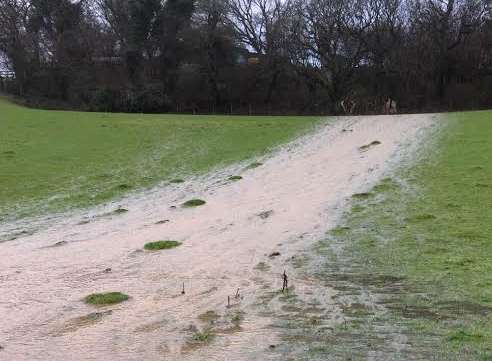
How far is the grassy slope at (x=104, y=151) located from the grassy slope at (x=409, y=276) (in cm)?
752

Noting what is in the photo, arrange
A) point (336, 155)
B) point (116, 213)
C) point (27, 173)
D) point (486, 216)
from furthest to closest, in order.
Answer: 1. point (336, 155)
2. point (27, 173)
3. point (116, 213)
4. point (486, 216)

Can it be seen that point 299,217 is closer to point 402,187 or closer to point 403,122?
point 402,187

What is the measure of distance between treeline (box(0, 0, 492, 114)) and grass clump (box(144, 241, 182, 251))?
35.2 m

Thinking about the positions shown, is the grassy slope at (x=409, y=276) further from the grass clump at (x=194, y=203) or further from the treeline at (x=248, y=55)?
the treeline at (x=248, y=55)

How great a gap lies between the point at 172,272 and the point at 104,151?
15263 millimetres

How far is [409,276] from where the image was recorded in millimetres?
6387

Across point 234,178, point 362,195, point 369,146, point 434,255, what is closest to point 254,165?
A: point 234,178

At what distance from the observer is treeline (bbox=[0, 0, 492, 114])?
45.9 metres

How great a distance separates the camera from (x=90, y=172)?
1761 cm

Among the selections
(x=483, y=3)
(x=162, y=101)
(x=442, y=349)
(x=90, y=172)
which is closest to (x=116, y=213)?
(x=90, y=172)

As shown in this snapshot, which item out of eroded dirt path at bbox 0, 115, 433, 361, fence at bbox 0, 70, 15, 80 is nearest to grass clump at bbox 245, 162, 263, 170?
eroded dirt path at bbox 0, 115, 433, 361

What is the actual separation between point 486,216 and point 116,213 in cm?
767

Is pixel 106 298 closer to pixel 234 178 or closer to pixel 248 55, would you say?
pixel 234 178

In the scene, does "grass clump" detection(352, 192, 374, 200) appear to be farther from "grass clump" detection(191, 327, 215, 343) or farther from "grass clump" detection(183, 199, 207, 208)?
"grass clump" detection(191, 327, 215, 343)
